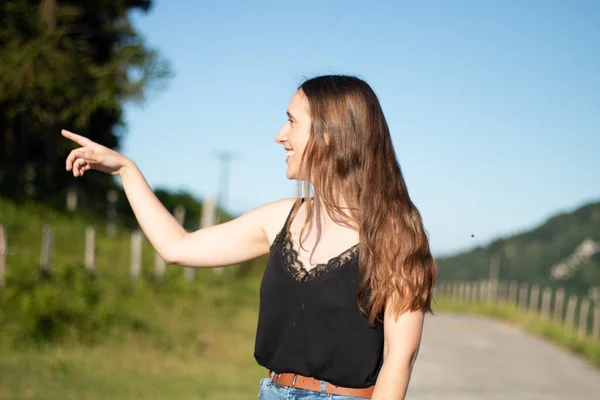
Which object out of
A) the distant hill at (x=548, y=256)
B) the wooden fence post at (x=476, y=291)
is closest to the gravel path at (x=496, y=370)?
the distant hill at (x=548, y=256)

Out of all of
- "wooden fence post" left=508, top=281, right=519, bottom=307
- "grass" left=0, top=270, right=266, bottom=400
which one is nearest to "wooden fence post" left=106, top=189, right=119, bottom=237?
"grass" left=0, top=270, right=266, bottom=400

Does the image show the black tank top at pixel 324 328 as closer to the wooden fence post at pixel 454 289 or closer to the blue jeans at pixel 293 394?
the blue jeans at pixel 293 394

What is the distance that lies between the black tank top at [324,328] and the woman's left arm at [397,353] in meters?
0.07

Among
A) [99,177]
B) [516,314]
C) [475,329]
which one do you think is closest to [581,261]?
[516,314]

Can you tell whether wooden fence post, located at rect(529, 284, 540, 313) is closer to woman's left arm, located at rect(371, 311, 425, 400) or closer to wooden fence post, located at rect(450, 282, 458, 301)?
wooden fence post, located at rect(450, 282, 458, 301)

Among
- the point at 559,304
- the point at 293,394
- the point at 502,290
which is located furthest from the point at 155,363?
the point at 502,290

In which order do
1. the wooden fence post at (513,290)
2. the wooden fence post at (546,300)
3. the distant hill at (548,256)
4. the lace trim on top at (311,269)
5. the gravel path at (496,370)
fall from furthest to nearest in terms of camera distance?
the wooden fence post at (513,290) → the distant hill at (548,256) → the wooden fence post at (546,300) → the gravel path at (496,370) → the lace trim on top at (311,269)

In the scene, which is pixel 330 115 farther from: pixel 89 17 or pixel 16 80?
pixel 89 17

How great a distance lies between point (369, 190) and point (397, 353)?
0.52 meters

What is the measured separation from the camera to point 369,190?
2.45 meters

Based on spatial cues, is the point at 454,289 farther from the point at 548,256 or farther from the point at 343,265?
the point at 343,265

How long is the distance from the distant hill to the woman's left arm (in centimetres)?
3046

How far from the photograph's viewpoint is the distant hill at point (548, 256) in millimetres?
33625

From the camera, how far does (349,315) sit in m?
2.34
